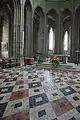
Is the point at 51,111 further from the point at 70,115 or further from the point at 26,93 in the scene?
the point at 26,93

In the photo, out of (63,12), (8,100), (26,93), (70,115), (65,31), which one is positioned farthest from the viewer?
(65,31)

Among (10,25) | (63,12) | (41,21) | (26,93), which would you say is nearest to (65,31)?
(63,12)

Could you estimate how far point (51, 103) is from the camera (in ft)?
12.0

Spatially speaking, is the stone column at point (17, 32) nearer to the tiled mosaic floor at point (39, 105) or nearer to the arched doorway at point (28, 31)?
the arched doorway at point (28, 31)

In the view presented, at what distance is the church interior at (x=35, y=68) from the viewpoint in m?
3.33

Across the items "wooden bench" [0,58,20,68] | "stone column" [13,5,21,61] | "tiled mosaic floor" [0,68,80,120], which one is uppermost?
"stone column" [13,5,21,61]

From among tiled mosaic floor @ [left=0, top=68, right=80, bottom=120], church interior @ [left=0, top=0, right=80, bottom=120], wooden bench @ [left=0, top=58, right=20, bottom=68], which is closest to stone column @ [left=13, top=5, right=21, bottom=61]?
church interior @ [left=0, top=0, right=80, bottom=120]

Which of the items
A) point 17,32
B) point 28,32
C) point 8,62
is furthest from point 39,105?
point 28,32

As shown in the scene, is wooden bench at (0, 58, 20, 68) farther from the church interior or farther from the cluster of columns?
the cluster of columns

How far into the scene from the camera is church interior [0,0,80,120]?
333 cm

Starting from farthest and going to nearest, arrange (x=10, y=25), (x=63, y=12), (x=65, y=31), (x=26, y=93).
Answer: (x=65, y=31), (x=63, y=12), (x=10, y=25), (x=26, y=93)

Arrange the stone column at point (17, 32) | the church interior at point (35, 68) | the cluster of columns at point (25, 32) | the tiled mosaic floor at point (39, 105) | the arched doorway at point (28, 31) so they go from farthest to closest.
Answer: the arched doorway at point (28, 31), the cluster of columns at point (25, 32), the stone column at point (17, 32), the church interior at point (35, 68), the tiled mosaic floor at point (39, 105)

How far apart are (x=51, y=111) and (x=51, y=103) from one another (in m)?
0.48

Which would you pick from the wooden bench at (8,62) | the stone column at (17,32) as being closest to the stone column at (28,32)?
the stone column at (17,32)
